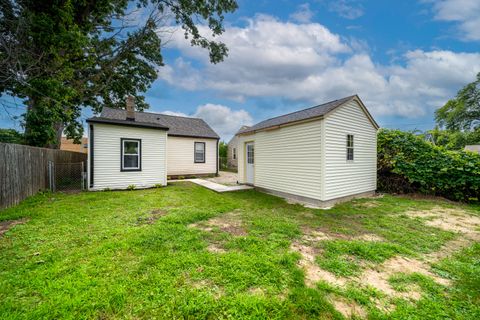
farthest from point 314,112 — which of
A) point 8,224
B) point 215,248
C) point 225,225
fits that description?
point 8,224

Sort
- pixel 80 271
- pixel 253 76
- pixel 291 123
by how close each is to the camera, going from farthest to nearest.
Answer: pixel 253 76 < pixel 291 123 < pixel 80 271

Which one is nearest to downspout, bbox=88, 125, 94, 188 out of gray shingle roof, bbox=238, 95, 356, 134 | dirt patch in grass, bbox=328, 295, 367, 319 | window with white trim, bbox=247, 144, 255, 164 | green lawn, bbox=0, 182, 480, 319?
green lawn, bbox=0, 182, 480, 319

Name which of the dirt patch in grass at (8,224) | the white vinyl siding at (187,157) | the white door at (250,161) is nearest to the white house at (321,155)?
the white door at (250,161)

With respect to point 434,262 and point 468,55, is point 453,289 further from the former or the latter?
point 468,55

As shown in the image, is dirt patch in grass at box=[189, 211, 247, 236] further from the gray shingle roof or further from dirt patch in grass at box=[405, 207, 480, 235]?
dirt patch in grass at box=[405, 207, 480, 235]

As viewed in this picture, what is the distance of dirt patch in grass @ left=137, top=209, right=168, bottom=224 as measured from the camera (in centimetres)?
465

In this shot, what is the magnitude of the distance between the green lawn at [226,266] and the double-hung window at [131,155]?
4044mm

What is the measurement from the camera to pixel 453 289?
2.45m

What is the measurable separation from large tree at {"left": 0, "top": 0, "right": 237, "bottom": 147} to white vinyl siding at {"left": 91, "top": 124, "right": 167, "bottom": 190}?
2.50 metres

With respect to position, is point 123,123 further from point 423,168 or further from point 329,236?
point 423,168

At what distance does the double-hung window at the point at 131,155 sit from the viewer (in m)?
9.11

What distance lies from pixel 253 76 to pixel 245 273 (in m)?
16.0

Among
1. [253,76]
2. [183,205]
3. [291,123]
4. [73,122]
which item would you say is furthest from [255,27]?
[73,122]

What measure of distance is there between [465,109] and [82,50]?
45123mm
